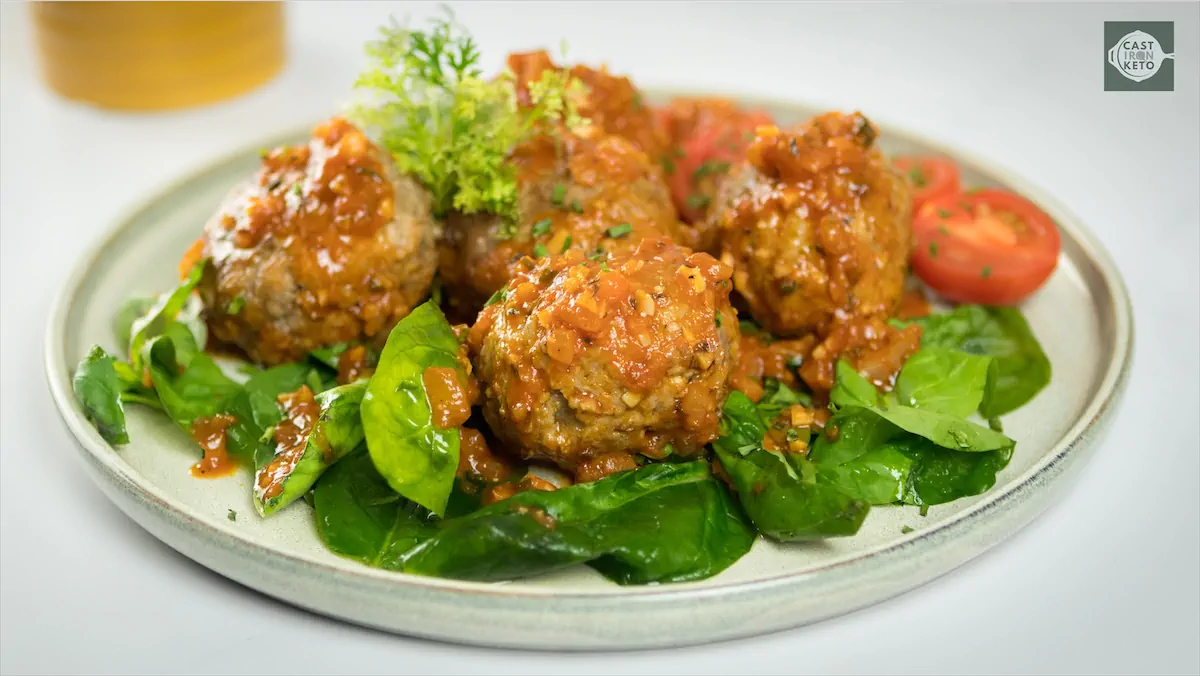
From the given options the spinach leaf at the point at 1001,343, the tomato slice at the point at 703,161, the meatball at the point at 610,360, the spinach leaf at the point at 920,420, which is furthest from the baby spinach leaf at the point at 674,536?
the tomato slice at the point at 703,161

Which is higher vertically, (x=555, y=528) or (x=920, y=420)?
(x=555, y=528)

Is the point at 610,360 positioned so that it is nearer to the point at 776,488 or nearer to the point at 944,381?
the point at 776,488

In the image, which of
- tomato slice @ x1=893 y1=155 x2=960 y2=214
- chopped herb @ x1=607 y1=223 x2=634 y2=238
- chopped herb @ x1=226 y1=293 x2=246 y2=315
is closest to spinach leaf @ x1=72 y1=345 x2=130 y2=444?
chopped herb @ x1=226 y1=293 x2=246 y2=315

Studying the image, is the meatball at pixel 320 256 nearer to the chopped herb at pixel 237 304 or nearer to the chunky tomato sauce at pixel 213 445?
the chopped herb at pixel 237 304

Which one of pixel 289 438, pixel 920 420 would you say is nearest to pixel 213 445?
pixel 289 438

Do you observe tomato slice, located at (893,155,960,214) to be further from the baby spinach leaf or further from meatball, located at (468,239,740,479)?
the baby spinach leaf

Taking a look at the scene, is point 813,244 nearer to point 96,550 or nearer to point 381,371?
point 381,371
